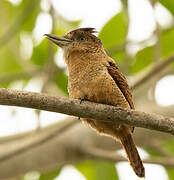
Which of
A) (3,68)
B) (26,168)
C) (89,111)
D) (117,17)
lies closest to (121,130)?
(89,111)

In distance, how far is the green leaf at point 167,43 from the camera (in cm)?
587

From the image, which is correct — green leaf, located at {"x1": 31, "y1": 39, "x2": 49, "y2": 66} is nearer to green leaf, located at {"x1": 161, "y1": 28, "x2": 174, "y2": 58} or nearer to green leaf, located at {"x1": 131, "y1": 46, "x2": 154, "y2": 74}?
green leaf, located at {"x1": 131, "y1": 46, "x2": 154, "y2": 74}

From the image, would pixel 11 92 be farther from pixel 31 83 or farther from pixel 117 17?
pixel 31 83

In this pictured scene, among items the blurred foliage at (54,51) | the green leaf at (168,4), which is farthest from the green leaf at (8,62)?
the green leaf at (168,4)

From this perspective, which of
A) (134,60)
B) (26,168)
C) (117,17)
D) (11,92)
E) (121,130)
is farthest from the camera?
(134,60)

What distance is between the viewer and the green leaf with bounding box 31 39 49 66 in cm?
638

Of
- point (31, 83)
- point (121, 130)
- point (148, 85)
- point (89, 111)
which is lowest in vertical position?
point (89, 111)

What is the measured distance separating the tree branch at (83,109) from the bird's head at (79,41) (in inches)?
50.8

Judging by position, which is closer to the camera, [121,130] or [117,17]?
[121,130]

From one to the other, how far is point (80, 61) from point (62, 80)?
70.4 inches

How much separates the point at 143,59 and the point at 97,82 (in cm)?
189

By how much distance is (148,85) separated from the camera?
20.9 feet

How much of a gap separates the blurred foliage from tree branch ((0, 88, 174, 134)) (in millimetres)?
2191

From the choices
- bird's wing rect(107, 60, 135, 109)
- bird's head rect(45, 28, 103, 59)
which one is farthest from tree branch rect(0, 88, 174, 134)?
bird's head rect(45, 28, 103, 59)
